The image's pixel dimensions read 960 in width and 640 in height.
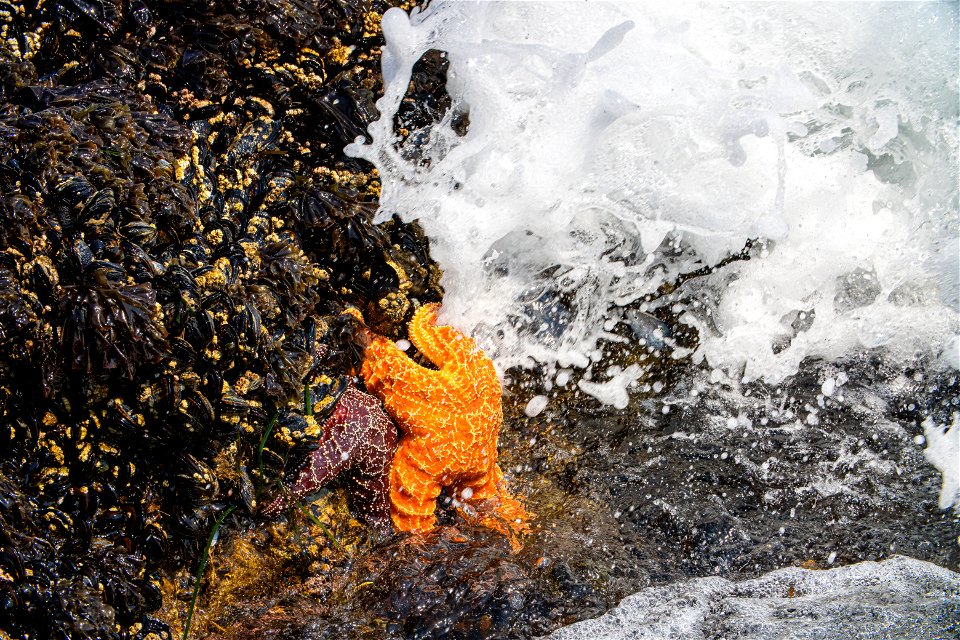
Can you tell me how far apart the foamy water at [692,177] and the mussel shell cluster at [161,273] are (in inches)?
17.1

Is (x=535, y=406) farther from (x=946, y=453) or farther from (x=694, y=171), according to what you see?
(x=946, y=453)

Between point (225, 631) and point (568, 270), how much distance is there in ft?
8.81

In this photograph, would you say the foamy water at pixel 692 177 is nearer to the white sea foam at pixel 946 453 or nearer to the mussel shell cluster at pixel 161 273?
the white sea foam at pixel 946 453

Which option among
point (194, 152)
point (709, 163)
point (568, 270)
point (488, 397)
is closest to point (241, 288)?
point (194, 152)

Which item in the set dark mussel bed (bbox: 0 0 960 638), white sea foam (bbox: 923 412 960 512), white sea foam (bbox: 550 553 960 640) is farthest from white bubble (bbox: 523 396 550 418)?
white sea foam (bbox: 923 412 960 512)

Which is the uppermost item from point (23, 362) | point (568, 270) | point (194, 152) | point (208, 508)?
point (194, 152)

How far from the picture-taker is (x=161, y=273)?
3.00 metres

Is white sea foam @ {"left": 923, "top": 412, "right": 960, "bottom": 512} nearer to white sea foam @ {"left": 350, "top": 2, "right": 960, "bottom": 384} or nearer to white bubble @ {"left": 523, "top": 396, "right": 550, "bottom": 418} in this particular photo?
white sea foam @ {"left": 350, "top": 2, "right": 960, "bottom": 384}

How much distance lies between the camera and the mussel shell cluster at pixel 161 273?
9.18 feet

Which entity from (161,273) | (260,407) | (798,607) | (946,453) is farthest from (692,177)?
(161,273)

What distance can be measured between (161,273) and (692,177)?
3069 mm

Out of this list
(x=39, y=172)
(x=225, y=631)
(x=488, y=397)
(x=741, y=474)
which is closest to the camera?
(x=39, y=172)

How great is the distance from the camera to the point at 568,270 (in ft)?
14.5

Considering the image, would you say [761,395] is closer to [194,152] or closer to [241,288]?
[241,288]
